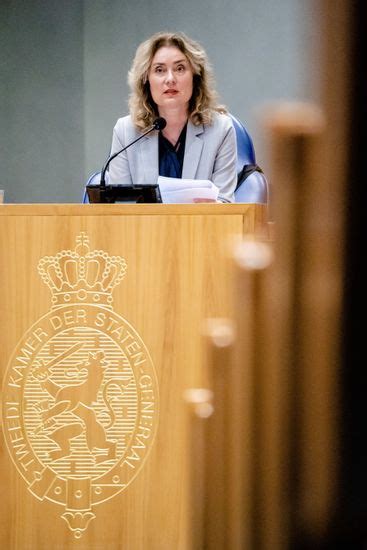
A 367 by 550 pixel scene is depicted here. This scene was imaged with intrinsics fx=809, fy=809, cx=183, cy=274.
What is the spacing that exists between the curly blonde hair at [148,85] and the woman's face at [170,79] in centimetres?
2

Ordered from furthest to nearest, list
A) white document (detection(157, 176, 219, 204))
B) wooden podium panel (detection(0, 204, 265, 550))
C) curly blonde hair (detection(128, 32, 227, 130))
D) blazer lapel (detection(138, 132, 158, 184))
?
curly blonde hair (detection(128, 32, 227, 130))
blazer lapel (detection(138, 132, 158, 184))
white document (detection(157, 176, 219, 204))
wooden podium panel (detection(0, 204, 265, 550))

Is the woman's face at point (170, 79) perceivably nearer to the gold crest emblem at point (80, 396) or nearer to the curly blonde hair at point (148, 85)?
the curly blonde hair at point (148, 85)

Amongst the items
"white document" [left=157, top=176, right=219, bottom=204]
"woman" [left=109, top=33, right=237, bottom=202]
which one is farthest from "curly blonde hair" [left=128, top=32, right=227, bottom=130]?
"white document" [left=157, top=176, right=219, bottom=204]

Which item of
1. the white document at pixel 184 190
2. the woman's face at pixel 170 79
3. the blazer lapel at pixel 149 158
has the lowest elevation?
the white document at pixel 184 190

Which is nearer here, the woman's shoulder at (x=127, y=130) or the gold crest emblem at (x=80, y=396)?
the gold crest emblem at (x=80, y=396)

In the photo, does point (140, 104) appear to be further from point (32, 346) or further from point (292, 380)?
point (292, 380)

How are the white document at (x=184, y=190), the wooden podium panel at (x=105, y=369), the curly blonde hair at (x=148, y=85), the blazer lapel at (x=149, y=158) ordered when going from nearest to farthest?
the wooden podium panel at (x=105, y=369) < the white document at (x=184, y=190) < the blazer lapel at (x=149, y=158) < the curly blonde hair at (x=148, y=85)

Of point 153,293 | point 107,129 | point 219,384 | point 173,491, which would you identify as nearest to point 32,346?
point 153,293

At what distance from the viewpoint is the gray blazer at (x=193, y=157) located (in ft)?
8.35

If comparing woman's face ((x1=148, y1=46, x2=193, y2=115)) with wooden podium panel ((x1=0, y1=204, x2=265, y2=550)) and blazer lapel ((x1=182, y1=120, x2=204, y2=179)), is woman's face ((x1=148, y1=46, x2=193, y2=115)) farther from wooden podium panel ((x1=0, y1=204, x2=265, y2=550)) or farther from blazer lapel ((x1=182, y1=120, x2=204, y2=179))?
wooden podium panel ((x1=0, y1=204, x2=265, y2=550))

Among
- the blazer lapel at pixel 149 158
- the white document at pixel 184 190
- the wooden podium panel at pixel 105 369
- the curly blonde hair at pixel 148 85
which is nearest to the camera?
the wooden podium panel at pixel 105 369

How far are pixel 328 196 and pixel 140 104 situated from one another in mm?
2420

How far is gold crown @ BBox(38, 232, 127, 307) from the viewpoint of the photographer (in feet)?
5.06

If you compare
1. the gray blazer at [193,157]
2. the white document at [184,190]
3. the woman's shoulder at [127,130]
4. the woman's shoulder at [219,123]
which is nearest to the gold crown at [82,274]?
the white document at [184,190]
